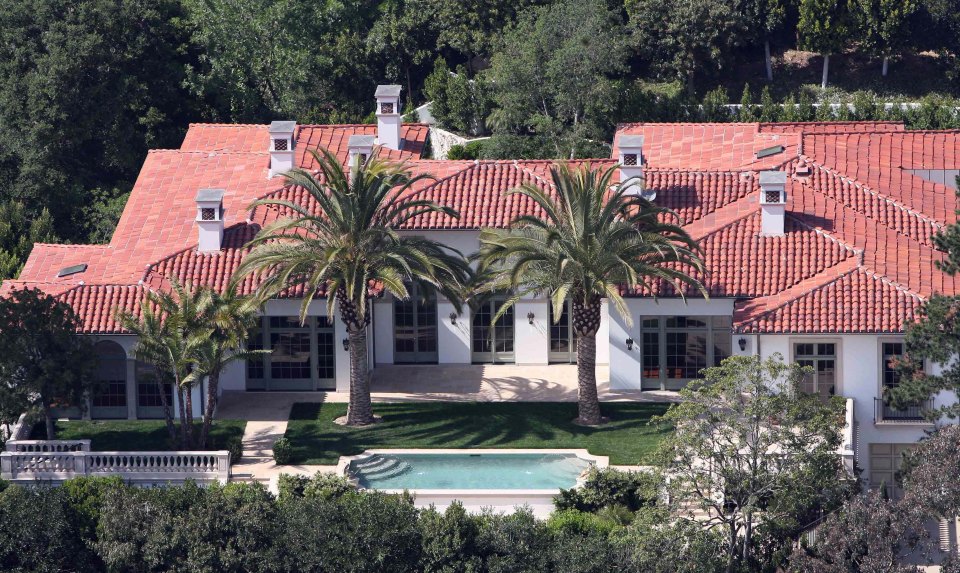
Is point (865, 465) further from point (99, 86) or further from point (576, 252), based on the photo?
point (99, 86)

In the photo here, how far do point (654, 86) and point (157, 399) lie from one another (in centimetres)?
3706

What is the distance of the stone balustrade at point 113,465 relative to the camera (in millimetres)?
62688

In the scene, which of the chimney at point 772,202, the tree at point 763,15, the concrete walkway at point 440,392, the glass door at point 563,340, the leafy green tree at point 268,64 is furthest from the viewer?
the tree at point 763,15

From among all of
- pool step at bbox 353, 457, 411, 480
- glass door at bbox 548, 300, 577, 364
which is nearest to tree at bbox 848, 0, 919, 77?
glass door at bbox 548, 300, 577, 364

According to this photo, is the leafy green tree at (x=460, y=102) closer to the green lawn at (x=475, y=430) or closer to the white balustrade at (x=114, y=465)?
the green lawn at (x=475, y=430)

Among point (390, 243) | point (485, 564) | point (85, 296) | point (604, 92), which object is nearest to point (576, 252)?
point (390, 243)

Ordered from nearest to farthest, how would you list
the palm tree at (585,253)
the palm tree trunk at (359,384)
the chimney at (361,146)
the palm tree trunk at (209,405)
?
the palm tree trunk at (209,405) → the palm tree at (585,253) → the palm tree trunk at (359,384) → the chimney at (361,146)

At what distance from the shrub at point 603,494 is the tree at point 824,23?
133ft

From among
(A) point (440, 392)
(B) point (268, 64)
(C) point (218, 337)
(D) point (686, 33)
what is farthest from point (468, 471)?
(D) point (686, 33)

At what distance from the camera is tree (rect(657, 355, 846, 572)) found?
57.4 meters

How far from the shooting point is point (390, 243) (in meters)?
64.9

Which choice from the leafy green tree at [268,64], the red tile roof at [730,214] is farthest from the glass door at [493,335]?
the leafy green tree at [268,64]

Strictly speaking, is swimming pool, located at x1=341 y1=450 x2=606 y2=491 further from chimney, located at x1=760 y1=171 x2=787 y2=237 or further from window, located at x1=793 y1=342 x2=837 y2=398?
chimney, located at x1=760 y1=171 x2=787 y2=237

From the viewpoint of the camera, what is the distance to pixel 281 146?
244 ft
